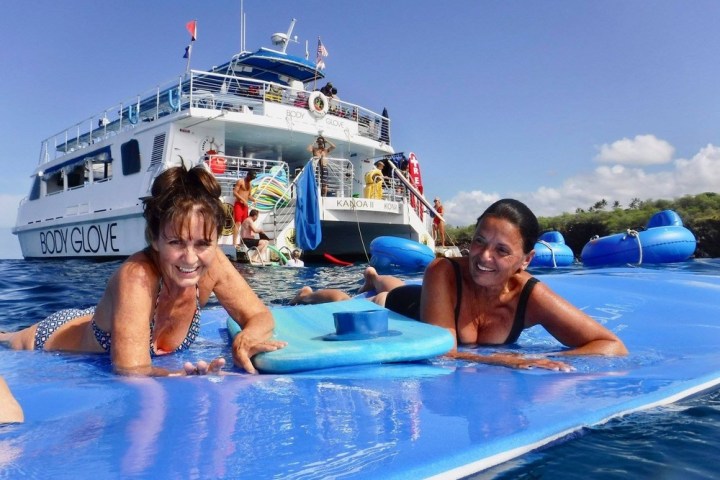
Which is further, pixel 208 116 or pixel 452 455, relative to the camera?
pixel 208 116

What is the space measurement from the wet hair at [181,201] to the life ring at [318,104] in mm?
12505

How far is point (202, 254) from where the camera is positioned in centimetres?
215

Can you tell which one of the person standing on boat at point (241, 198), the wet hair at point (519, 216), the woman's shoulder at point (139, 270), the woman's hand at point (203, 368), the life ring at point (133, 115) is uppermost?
the life ring at point (133, 115)

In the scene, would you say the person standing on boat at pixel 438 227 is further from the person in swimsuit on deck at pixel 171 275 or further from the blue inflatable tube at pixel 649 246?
the person in swimsuit on deck at pixel 171 275

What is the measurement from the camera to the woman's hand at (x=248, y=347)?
2.27 meters

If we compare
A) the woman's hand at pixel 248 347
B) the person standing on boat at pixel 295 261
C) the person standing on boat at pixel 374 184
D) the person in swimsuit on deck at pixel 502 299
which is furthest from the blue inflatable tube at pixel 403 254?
the woman's hand at pixel 248 347

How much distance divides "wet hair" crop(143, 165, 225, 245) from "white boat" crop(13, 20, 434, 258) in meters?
9.29

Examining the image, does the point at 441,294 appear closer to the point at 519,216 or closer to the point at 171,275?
the point at 519,216

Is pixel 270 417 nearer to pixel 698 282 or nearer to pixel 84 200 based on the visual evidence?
pixel 698 282

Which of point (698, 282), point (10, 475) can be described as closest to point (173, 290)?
point (10, 475)

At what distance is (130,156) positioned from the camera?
14.0 meters

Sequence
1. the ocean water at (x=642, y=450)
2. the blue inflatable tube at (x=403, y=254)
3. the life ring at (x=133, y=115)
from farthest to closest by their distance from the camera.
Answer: the life ring at (x=133, y=115), the blue inflatable tube at (x=403, y=254), the ocean water at (x=642, y=450)

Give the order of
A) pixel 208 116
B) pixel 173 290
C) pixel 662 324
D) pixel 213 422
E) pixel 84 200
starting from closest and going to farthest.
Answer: pixel 213 422 < pixel 173 290 < pixel 662 324 < pixel 208 116 < pixel 84 200

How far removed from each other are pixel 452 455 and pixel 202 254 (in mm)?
1251
